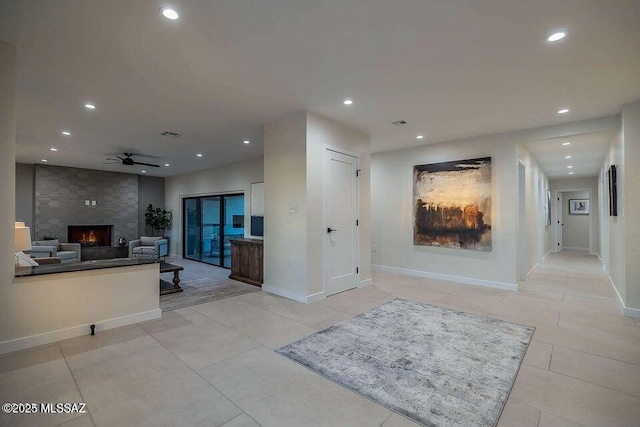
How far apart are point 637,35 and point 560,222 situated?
1095 cm

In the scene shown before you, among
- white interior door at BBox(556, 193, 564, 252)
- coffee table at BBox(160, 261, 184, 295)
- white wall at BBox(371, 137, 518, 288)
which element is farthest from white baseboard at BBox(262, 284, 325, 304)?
white interior door at BBox(556, 193, 564, 252)

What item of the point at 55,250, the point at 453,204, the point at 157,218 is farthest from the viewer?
the point at 157,218

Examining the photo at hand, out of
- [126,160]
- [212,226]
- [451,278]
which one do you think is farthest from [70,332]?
[451,278]

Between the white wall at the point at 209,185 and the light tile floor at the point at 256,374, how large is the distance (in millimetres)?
3939

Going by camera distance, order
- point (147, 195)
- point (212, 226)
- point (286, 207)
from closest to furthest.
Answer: point (286, 207), point (212, 226), point (147, 195)

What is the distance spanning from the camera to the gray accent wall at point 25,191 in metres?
7.74

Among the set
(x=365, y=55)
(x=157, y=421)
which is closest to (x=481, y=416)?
(x=157, y=421)

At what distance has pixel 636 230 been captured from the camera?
3.72 metres

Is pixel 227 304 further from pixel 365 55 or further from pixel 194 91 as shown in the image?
pixel 365 55

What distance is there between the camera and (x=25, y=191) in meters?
7.84

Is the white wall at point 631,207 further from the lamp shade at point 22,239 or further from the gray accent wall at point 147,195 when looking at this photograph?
the gray accent wall at point 147,195

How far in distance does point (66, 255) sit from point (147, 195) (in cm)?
348

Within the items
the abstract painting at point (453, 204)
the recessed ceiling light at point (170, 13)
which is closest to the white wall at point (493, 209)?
the abstract painting at point (453, 204)

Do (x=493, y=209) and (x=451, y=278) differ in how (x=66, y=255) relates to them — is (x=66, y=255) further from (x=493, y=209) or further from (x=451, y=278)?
(x=493, y=209)
